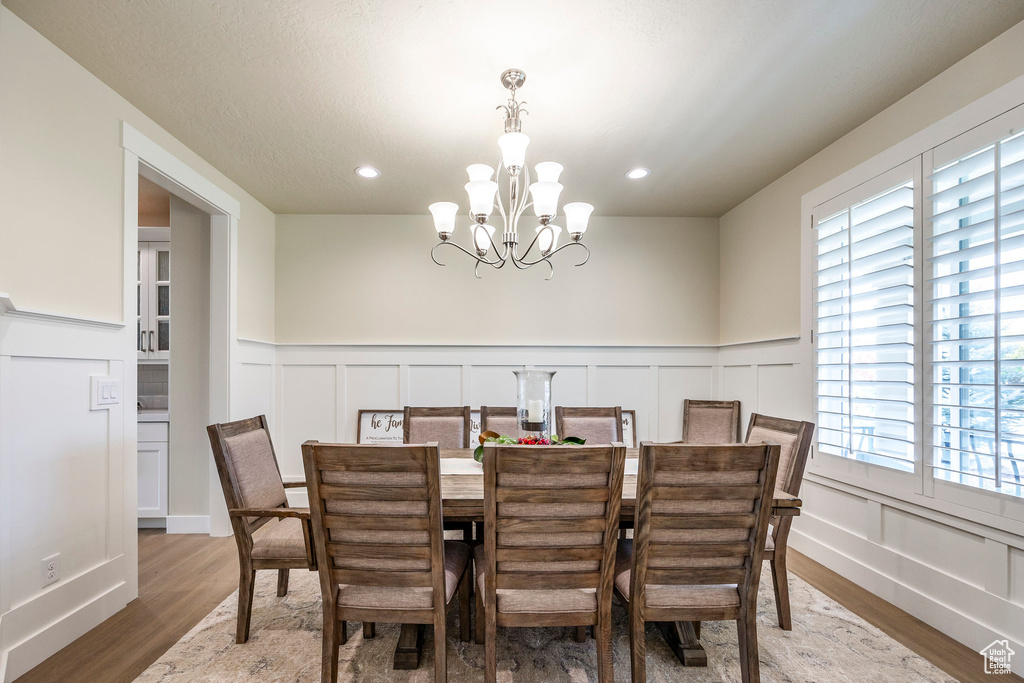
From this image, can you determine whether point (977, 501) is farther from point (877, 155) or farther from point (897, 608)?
point (877, 155)

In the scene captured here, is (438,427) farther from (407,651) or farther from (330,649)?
(330,649)

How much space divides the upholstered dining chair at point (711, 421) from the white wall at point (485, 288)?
1.97 feet

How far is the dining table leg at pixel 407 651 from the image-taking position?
1.91 meters

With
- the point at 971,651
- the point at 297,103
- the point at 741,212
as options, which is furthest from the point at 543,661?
the point at 741,212

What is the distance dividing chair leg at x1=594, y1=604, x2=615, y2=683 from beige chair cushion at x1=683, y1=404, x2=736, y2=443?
283cm

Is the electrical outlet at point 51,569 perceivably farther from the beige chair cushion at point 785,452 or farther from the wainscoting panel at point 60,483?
Answer: the beige chair cushion at point 785,452

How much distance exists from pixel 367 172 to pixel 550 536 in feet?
9.27

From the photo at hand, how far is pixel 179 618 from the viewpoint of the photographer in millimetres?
2318

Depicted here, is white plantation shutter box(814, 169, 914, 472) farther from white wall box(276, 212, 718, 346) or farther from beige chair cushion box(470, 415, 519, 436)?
beige chair cushion box(470, 415, 519, 436)

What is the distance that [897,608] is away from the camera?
7.89ft

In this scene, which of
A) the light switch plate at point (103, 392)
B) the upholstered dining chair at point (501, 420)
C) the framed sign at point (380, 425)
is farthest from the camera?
the framed sign at point (380, 425)

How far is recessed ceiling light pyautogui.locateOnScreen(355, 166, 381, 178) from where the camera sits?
10.9ft

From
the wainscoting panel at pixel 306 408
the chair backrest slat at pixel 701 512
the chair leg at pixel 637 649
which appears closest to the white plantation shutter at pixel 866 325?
the chair backrest slat at pixel 701 512

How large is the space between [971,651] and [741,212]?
312 centimetres
